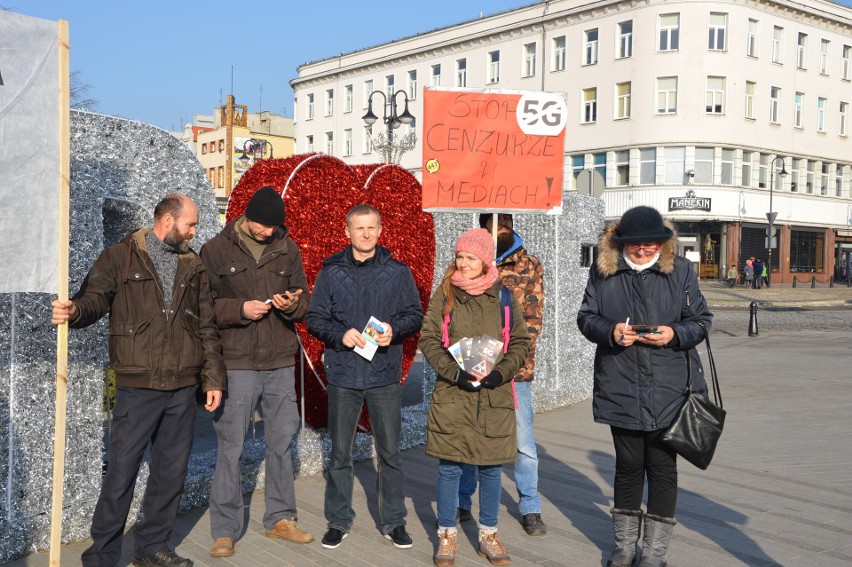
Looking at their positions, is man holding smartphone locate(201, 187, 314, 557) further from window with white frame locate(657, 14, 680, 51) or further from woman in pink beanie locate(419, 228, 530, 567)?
window with white frame locate(657, 14, 680, 51)

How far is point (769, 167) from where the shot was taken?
4512 centimetres

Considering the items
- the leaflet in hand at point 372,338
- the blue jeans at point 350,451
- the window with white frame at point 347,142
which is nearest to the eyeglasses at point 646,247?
the leaflet in hand at point 372,338

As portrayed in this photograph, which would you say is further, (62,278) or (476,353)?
(476,353)

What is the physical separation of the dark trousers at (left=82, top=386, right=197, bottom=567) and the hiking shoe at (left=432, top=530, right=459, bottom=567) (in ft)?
4.65

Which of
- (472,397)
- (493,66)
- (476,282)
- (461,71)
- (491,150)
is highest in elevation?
(461,71)

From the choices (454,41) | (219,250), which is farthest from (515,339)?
(454,41)

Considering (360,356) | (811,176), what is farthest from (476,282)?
(811,176)

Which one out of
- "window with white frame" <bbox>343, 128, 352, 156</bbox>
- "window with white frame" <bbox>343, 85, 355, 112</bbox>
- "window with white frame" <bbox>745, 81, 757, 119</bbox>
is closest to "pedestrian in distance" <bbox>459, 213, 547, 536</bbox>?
"window with white frame" <bbox>745, 81, 757, 119</bbox>

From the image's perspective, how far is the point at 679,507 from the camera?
5875 mm

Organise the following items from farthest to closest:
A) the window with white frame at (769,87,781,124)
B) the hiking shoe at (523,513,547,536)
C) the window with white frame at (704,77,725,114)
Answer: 1. the window with white frame at (769,87,781,124)
2. the window with white frame at (704,77,725,114)
3. the hiking shoe at (523,513,547,536)

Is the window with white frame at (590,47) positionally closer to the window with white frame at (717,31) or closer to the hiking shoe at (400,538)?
the window with white frame at (717,31)

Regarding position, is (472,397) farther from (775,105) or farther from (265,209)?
(775,105)

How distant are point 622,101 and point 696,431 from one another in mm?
41645

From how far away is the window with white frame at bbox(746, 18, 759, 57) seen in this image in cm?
4366
